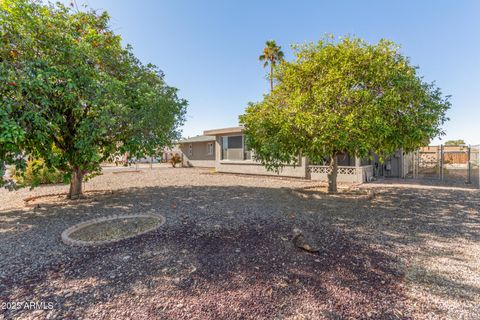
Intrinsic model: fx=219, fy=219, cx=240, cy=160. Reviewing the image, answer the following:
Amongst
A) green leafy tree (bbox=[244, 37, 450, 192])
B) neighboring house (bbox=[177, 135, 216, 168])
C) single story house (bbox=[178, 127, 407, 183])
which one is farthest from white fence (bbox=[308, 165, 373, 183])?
neighboring house (bbox=[177, 135, 216, 168])

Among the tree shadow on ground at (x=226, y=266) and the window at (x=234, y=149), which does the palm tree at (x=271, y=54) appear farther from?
the tree shadow on ground at (x=226, y=266)

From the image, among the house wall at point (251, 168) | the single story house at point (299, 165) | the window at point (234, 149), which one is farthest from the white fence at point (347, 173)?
the window at point (234, 149)

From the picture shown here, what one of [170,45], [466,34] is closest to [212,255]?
[170,45]

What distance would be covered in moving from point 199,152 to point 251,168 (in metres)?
10.3

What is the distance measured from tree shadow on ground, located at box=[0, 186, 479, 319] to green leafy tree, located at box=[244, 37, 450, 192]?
2.17 meters

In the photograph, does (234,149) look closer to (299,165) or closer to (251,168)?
(251,168)

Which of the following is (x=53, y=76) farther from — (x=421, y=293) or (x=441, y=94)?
(x=441, y=94)

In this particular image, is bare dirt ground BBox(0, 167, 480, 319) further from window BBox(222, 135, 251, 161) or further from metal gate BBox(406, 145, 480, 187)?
window BBox(222, 135, 251, 161)

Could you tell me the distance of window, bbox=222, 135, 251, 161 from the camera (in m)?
16.3

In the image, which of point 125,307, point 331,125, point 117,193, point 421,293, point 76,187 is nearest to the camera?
point 125,307

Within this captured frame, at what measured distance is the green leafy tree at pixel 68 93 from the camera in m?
4.50

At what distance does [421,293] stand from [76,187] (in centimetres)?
952

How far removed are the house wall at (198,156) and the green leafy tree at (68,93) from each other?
53.3 feet

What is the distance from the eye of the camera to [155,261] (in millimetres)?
3354
